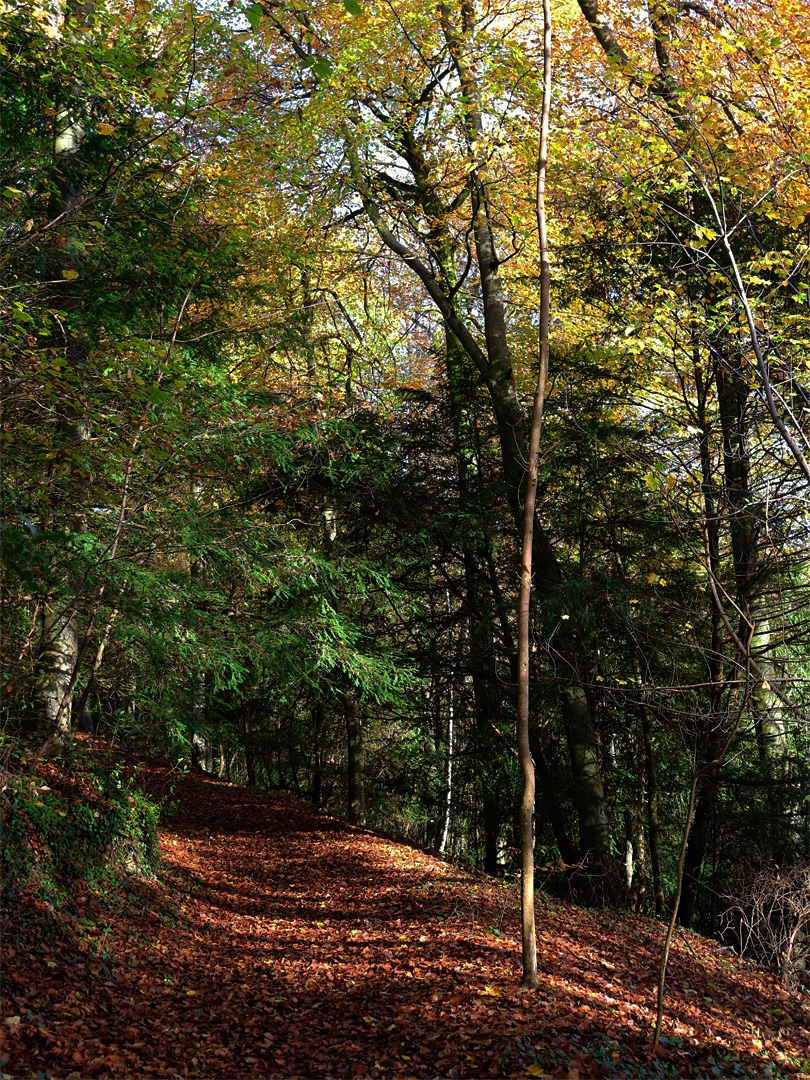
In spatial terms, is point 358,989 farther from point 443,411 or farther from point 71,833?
point 443,411

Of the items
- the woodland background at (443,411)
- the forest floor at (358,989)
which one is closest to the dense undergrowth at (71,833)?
the forest floor at (358,989)

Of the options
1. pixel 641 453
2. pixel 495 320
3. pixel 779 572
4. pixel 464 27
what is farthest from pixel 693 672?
pixel 464 27

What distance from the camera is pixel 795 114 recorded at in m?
6.96

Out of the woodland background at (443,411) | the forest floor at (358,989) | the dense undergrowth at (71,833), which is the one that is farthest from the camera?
the woodland background at (443,411)

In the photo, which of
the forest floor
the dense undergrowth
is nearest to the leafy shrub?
the dense undergrowth

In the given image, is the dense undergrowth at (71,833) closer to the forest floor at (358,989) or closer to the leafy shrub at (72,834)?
the leafy shrub at (72,834)

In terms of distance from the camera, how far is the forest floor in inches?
173

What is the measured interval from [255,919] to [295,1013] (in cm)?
246

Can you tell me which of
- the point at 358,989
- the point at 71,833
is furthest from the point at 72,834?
the point at 358,989

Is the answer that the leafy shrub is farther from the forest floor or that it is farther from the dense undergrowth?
the forest floor

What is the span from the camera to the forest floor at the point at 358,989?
4383 mm

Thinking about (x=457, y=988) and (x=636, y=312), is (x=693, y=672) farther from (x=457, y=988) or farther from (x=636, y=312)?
(x=457, y=988)

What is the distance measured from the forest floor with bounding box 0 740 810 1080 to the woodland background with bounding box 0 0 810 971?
1475 millimetres

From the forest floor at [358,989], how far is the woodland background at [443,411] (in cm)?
148
